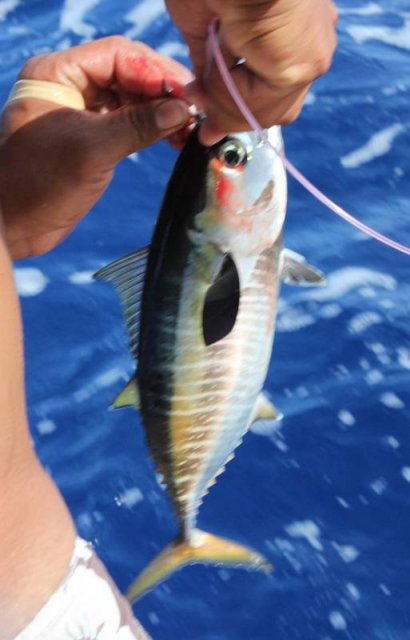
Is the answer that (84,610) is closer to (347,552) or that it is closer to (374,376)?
(347,552)

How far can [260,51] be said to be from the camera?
3.12 feet

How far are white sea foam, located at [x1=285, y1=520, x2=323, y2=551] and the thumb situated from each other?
4.20 feet

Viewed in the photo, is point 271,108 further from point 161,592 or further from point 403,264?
point 403,264

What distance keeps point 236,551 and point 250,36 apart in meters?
0.96

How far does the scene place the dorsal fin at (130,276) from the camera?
138 centimetres

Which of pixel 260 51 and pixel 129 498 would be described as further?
pixel 129 498

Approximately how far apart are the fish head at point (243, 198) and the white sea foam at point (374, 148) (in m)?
2.31

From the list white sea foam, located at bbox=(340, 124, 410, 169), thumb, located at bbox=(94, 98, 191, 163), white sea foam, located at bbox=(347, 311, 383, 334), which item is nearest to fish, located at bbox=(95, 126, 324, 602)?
thumb, located at bbox=(94, 98, 191, 163)

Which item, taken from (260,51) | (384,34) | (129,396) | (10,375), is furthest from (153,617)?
(384,34)

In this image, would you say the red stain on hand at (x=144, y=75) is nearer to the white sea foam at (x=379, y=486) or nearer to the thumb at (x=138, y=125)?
the thumb at (x=138, y=125)

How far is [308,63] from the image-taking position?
3.23ft

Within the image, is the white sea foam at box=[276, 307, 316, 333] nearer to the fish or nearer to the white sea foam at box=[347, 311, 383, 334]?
the white sea foam at box=[347, 311, 383, 334]

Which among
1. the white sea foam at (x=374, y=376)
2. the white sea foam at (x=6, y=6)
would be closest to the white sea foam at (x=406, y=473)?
the white sea foam at (x=374, y=376)

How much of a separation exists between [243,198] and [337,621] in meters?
1.43
